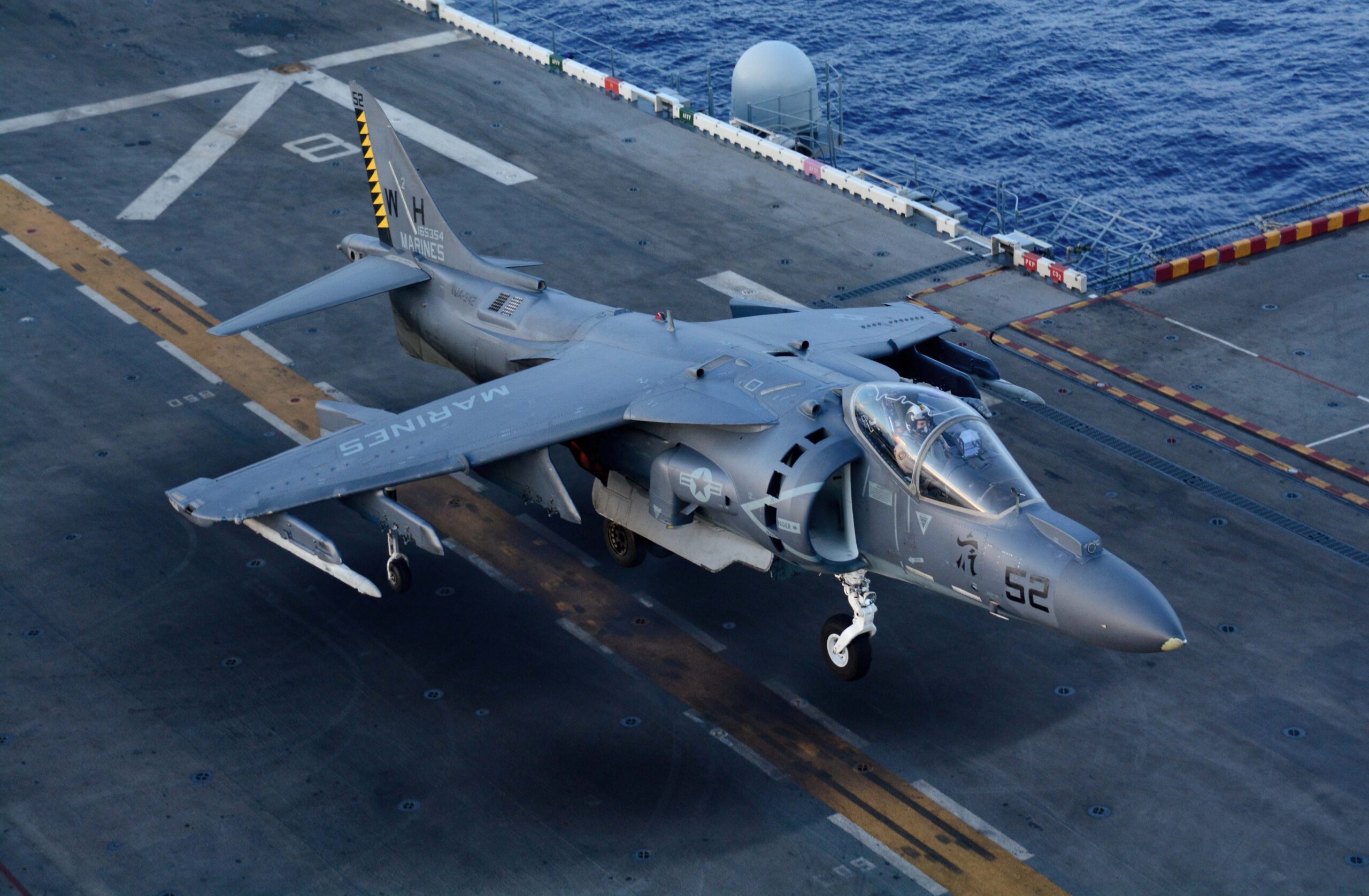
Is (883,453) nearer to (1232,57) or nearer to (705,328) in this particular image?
(705,328)

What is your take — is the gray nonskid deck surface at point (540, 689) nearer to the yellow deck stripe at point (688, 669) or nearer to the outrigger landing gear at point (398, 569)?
the yellow deck stripe at point (688, 669)

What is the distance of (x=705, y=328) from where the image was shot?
27.6 meters

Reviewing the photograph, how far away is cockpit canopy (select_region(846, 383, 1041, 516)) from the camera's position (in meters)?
22.2

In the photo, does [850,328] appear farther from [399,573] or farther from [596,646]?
[399,573]

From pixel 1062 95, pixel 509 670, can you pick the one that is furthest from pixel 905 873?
pixel 1062 95


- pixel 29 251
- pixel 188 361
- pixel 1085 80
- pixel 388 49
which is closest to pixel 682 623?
pixel 188 361

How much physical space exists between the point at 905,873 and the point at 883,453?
607cm

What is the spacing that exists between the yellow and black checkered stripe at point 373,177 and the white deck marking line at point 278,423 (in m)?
4.41

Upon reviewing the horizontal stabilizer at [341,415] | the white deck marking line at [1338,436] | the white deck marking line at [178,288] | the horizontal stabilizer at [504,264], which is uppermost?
the horizontal stabilizer at [504,264]

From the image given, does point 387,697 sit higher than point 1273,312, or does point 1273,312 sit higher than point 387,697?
point 1273,312

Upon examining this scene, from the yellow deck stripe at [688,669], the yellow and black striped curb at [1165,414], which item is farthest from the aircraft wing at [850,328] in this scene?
the yellow deck stripe at [688,669]

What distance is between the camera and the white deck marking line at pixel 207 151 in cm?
4162

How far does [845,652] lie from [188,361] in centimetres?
1780

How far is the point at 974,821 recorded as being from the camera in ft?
73.5
